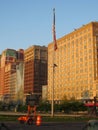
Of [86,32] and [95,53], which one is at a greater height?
[86,32]

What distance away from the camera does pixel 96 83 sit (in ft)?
485

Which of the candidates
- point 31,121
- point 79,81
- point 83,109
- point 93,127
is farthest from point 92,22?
point 93,127

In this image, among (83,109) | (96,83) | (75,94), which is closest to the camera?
(83,109)

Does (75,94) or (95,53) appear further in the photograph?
(75,94)

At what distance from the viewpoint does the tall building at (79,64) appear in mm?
155250

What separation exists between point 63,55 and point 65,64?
25.7 feet

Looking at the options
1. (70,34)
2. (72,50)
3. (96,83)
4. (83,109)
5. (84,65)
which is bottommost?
(83,109)

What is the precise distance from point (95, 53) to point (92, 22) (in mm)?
19429

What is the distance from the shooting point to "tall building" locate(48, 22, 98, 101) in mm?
155250

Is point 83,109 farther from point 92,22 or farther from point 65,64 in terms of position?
point 65,64

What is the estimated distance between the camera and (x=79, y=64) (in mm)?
171000

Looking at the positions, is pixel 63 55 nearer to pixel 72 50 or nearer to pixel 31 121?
pixel 72 50

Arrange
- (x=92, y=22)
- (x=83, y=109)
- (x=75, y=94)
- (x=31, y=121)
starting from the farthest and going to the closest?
(x=75, y=94) < (x=92, y=22) < (x=83, y=109) < (x=31, y=121)

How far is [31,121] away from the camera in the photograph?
31875mm
